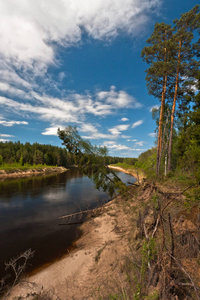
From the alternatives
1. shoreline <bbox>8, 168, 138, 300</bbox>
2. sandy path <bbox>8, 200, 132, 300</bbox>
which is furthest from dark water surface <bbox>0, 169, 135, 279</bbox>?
sandy path <bbox>8, 200, 132, 300</bbox>

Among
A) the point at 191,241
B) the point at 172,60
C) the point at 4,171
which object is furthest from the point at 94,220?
the point at 4,171

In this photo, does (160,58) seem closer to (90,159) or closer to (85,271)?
(90,159)

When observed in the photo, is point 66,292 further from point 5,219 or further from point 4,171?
point 4,171

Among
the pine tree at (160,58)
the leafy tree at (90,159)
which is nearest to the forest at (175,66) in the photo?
the pine tree at (160,58)

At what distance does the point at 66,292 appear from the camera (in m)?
5.48

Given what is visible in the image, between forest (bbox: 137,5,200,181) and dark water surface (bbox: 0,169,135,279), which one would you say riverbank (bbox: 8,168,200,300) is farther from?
forest (bbox: 137,5,200,181)

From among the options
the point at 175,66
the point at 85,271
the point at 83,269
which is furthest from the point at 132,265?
the point at 175,66

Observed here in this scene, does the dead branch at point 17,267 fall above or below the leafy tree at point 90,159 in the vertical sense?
below

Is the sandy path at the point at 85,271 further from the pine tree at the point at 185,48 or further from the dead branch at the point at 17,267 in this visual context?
the pine tree at the point at 185,48

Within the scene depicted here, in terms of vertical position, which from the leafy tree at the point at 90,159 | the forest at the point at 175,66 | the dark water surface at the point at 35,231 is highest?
the forest at the point at 175,66

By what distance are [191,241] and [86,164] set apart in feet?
38.0

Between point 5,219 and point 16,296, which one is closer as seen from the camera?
point 16,296

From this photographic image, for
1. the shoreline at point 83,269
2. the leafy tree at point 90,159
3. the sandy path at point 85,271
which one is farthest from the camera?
the leafy tree at point 90,159

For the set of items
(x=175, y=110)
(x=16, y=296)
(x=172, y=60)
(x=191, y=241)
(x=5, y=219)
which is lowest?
(x=5, y=219)
